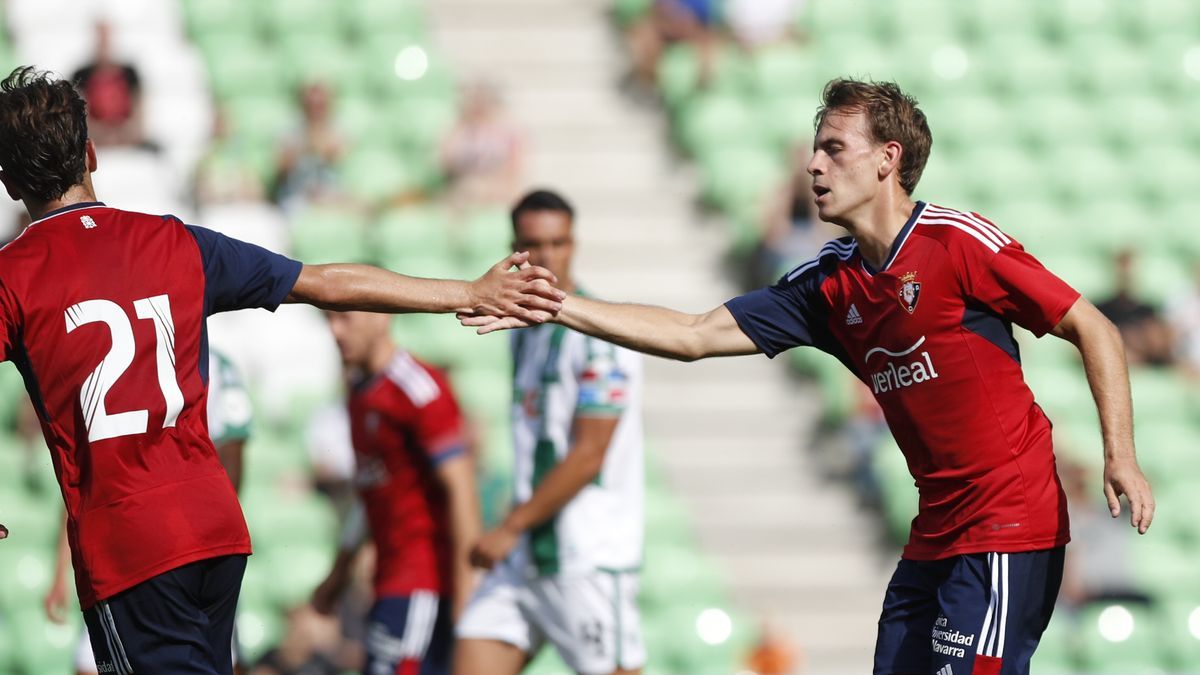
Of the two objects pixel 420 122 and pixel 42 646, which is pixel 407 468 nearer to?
pixel 42 646

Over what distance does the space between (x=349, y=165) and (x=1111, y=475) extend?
25.2 ft

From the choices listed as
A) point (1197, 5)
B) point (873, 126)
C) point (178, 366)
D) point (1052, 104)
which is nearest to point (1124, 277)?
point (1052, 104)

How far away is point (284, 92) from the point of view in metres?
11.8

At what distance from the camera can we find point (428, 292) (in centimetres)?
457

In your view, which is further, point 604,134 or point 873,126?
point 604,134

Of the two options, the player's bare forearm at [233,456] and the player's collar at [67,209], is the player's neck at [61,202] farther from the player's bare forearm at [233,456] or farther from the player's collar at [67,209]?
the player's bare forearm at [233,456]

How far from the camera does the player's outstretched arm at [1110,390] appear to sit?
14.0 feet

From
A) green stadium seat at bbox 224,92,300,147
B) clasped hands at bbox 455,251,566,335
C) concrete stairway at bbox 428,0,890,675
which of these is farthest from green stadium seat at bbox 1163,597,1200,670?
green stadium seat at bbox 224,92,300,147

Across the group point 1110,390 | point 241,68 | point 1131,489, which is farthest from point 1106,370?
point 241,68

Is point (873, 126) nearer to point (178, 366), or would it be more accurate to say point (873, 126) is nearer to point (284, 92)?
point (178, 366)

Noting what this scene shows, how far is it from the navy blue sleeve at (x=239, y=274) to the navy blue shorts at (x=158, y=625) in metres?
0.70

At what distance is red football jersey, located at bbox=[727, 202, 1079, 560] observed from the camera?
4.50 metres

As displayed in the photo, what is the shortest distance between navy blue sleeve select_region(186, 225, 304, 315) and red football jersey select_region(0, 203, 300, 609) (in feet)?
0.29

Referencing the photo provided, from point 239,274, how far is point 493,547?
2.00m
